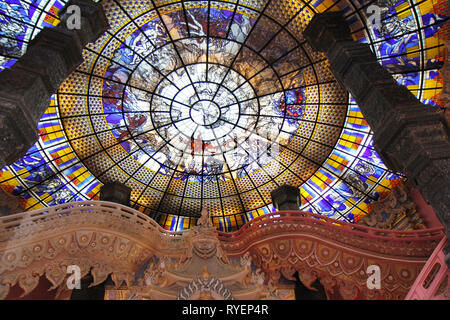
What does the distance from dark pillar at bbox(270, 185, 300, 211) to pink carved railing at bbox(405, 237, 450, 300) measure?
30.5 ft

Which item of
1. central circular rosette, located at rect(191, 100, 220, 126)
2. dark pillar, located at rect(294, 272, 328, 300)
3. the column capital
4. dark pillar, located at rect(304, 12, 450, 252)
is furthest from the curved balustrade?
central circular rosette, located at rect(191, 100, 220, 126)

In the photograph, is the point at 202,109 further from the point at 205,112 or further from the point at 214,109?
the point at 214,109

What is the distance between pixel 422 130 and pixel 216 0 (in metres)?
10.6

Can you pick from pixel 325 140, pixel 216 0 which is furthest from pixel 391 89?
pixel 216 0

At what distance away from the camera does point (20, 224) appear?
9.09 m

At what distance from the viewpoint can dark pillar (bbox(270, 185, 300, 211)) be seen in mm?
16891

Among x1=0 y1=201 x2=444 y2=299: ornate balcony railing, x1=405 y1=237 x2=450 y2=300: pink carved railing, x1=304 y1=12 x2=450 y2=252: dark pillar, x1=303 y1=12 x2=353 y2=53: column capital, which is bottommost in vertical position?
x1=405 y1=237 x2=450 y2=300: pink carved railing

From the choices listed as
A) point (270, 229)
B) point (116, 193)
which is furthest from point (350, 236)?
point (116, 193)

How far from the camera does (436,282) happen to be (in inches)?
259

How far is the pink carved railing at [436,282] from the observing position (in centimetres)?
642

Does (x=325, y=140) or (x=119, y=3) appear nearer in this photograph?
(x=119, y=3)

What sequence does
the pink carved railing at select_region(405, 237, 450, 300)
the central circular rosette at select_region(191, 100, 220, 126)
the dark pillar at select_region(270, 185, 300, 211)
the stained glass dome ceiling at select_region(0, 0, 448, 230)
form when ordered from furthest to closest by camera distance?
the dark pillar at select_region(270, 185, 300, 211) → the central circular rosette at select_region(191, 100, 220, 126) → the stained glass dome ceiling at select_region(0, 0, 448, 230) → the pink carved railing at select_region(405, 237, 450, 300)

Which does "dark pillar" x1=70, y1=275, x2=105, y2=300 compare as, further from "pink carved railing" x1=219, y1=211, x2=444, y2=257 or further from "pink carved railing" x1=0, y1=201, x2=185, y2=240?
"pink carved railing" x1=219, y1=211, x2=444, y2=257

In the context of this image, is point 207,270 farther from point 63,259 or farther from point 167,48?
point 167,48
